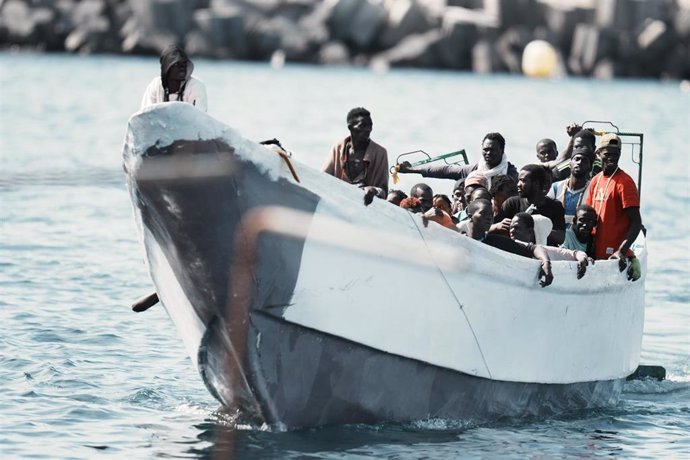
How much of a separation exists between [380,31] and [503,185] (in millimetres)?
71668

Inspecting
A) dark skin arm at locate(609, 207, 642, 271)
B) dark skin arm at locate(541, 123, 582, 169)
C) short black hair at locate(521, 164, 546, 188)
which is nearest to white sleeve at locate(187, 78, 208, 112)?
short black hair at locate(521, 164, 546, 188)

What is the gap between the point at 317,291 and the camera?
31.9ft

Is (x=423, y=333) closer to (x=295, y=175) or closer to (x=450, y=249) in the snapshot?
(x=450, y=249)

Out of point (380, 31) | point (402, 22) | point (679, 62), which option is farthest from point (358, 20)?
point (679, 62)

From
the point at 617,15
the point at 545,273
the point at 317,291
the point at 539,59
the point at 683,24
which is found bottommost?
the point at 317,291

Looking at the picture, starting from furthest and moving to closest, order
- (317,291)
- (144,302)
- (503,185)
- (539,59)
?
(539,59)
(503,185)
(144,302)
(317,291)

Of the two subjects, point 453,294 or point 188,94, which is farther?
point 453,294

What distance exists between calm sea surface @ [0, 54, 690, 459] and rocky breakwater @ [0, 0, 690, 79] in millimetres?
34825

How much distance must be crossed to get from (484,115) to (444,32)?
93.5 ft

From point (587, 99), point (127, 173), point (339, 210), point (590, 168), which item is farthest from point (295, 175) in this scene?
point (587, 99)

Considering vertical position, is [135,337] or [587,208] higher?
[587,208]

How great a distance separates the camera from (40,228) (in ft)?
73.3

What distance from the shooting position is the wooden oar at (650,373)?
45.2 ft

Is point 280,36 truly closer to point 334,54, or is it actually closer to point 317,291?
point 334,54
